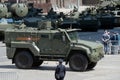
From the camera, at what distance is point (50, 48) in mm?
22672

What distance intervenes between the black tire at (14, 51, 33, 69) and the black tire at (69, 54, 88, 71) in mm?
1907

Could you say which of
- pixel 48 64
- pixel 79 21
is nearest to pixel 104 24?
pixel 79 21

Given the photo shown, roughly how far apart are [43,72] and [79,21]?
98.4 feet

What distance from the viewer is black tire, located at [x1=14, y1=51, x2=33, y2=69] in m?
22.8

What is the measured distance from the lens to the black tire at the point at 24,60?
2284 centimetres

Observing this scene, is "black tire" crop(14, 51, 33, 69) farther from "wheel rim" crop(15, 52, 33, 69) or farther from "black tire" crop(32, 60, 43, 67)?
"black tire" crop(32, 60, 43, 67)

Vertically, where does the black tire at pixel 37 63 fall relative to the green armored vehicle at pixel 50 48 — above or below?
below

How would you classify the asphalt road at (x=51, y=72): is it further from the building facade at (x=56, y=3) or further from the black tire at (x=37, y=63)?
the building facade at (x=56, y=3)

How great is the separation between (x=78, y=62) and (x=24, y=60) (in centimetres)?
252

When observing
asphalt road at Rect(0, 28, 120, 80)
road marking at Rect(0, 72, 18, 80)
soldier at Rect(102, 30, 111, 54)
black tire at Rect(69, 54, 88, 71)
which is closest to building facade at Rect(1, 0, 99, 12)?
soldier at Rect(102, 30, 111, 54)

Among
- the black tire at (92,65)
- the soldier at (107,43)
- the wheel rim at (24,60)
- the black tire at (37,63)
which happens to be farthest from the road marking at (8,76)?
the soldier at (107,43)

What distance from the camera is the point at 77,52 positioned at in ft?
72.6

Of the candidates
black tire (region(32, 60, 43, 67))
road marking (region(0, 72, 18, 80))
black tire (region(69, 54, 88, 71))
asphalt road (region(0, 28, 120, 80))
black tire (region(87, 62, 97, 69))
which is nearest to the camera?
road marking (region(0, 72, 18, 80))

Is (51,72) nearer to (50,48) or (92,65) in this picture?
(50,48)
